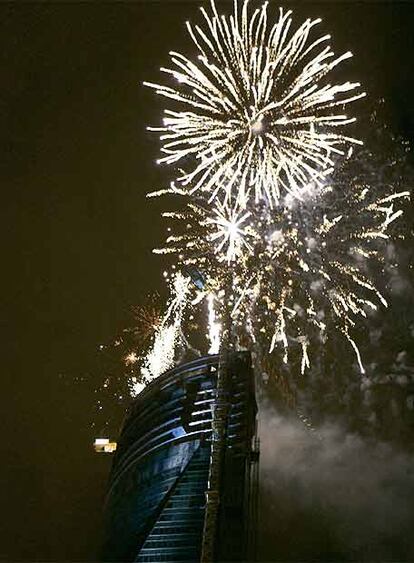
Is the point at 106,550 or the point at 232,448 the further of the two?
the point at 106,550

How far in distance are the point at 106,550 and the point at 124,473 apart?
3500 millimetres

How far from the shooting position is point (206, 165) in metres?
18.6

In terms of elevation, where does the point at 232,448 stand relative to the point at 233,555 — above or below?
above

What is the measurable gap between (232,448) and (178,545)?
468cm

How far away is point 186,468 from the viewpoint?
71.4ft

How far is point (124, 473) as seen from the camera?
84.0ft

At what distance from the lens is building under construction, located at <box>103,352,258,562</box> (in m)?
16.8

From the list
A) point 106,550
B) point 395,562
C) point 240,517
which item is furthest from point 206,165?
point 395,562

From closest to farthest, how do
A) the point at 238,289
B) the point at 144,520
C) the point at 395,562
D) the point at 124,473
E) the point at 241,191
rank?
the point at 241,191
the point at 238,289
the point at 144,520
the point at 124,473
the point at 395,562

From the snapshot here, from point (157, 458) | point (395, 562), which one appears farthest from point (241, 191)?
point (395, 562)

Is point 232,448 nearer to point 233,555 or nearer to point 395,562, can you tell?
point 233,555

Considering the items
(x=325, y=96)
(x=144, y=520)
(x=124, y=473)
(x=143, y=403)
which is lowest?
(x=144, y=520)

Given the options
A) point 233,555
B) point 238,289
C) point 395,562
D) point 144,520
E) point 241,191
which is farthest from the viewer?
point 395,562

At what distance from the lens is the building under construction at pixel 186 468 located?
16844 millimetres
